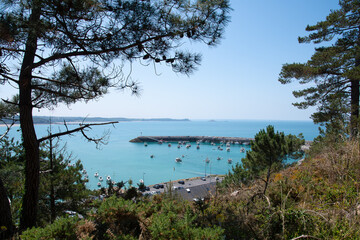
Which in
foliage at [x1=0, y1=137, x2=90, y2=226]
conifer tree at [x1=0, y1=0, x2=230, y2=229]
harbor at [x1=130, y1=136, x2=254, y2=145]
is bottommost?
harbor at [x1=130, y1=136, x2=254, y2=145]

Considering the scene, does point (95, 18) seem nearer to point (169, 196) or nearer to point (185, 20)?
point (185, 20)

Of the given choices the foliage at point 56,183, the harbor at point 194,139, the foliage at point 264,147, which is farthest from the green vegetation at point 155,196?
the harbor at point 194,139

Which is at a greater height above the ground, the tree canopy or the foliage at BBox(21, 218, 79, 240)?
the tree canopy

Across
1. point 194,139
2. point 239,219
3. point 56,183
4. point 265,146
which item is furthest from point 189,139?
point 239,219

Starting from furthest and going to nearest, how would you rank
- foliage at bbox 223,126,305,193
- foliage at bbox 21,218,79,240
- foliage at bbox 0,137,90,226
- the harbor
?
the harbor < foliage at bbox 223,126,305,193 < foliage at bbox 0,137,90,226 < foliage at bbox 21,218,79,240

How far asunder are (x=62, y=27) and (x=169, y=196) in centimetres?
219

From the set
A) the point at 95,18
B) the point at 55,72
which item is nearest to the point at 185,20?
the point at 95,18

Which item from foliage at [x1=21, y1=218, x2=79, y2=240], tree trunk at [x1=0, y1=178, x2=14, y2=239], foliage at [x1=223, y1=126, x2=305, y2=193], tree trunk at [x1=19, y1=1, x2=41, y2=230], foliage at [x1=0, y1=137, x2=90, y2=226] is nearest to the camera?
foliage at [x1=21, y1=218, x2=79, y2=240]

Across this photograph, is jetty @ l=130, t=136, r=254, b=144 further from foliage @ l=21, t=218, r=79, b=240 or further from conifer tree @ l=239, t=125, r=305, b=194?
foliage @ l=21, t=218, r=79, b=240

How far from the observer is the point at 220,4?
2744 mm

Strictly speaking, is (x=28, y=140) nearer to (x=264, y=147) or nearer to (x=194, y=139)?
(x=264, y=147)

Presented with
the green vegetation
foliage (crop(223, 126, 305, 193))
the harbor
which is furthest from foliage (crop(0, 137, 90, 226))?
the harbor

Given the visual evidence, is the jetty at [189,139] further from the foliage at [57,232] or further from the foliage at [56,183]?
the foliage at [57,232]

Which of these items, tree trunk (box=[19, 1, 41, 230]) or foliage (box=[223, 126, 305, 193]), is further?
foliage (box=[223, 126, 305, 193])
